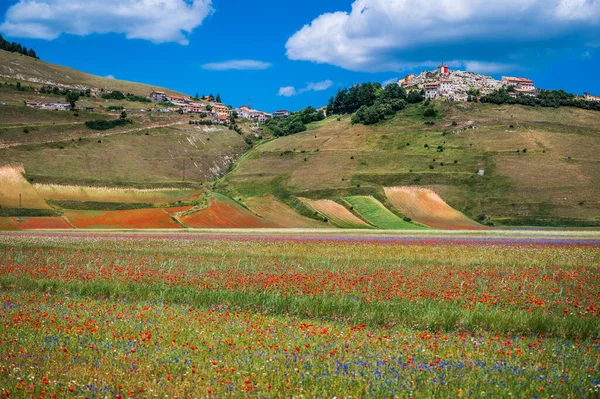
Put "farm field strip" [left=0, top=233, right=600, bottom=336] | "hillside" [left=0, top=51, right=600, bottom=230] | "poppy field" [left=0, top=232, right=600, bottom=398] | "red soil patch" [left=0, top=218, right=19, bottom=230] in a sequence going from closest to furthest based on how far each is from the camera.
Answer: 1. "poppy field" [left=0, top=232, right=600, bottom=398]
2. "farm field strip" [left=0, top=233, right=600, bottom=336]
3. "red soil patch" [left=0, top=218, right=19, bottom=230]
4. "hillside" [left=0, top=51, right=600, bottom=230]

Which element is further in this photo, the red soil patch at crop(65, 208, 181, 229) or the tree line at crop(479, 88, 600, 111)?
the tree line at crop(479, 88, 600, 111)

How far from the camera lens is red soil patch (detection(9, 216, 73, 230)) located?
9183 centimetres

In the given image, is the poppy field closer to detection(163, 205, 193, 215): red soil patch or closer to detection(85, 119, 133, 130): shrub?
detection(163, 205, 193, 215): red soil patch

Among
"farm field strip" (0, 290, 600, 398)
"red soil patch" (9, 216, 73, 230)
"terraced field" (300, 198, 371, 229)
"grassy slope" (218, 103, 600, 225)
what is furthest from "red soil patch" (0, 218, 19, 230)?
"farm field strip" (0, 290, 600, 398)

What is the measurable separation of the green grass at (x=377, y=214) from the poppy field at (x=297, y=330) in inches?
2885

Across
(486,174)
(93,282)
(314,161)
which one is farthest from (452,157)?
(93,282)

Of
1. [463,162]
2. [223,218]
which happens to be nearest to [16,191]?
[223,218]

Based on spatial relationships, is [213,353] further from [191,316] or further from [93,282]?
[93,282]

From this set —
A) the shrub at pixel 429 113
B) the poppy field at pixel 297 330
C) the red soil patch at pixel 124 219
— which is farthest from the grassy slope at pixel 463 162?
the poppy field at pixel 297 330

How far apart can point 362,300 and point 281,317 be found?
3681 mm

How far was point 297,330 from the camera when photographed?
16.5 metres

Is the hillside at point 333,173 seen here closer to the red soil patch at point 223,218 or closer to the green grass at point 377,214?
the green grass at point 377,214

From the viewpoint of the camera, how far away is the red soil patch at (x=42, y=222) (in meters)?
91.8

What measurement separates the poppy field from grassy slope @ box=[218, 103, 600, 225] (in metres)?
93.8
